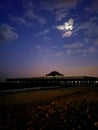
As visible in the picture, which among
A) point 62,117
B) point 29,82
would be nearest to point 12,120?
point 62,117

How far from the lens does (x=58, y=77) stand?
2063 inches

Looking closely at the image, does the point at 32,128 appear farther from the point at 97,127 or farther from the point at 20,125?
the point at 97,127

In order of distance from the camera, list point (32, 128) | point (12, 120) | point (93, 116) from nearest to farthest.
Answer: point (32, 128) < point (12, 120) < point (93, 116)

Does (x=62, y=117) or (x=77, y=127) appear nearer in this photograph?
(x=77, y=127)

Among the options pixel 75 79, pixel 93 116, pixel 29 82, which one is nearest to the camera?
pixel 93 116

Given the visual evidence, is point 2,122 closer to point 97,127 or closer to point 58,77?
point 97,127

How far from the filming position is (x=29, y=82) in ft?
180

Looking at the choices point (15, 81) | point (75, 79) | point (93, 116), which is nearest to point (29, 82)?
point (15, 81)

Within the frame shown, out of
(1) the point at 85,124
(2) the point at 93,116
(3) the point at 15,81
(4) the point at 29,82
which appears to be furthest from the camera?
(3) the point at 15,81

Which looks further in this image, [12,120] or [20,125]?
[12,120]

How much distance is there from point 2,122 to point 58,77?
46.0m

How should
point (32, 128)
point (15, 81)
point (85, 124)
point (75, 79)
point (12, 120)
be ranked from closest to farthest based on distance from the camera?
1. point (32, 128)
2. point (85, 124)
3. point (12, 120)
4. point (75, 79)
5. point (15, 81)

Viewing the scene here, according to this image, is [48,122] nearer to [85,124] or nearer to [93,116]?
[85,124]

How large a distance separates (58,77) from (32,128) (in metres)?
46.6
